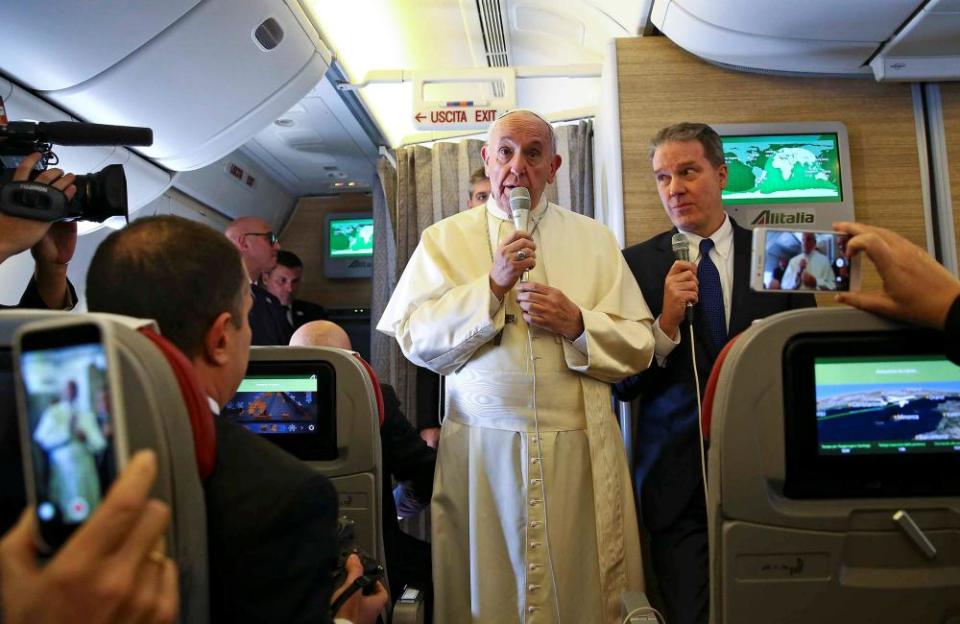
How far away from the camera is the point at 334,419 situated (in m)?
1.81

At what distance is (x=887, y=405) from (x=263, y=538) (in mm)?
1089

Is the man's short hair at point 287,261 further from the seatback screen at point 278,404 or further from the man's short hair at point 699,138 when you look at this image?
the seatback screen at point 278,404

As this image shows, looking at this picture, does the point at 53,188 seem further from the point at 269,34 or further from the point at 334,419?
the point at 269,34

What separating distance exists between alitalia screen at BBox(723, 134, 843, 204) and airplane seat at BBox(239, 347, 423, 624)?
6.75 feet

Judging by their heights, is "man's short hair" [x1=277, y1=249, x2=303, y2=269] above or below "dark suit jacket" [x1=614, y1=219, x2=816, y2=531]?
above

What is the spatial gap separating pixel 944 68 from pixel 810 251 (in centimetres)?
233

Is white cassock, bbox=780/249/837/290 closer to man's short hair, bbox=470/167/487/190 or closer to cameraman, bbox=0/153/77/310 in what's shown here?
cameraman, bbox=0/153/77/310

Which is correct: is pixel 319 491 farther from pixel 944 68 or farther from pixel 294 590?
pixel 944 68

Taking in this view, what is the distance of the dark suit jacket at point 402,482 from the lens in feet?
8.14

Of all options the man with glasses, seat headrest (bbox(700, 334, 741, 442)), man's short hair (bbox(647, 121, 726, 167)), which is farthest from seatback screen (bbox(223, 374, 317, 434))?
the man with glasses

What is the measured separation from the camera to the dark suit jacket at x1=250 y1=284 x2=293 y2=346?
14.1ft

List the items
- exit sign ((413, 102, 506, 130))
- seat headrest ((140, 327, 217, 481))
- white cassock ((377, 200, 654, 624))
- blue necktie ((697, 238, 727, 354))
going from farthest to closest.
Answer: exit sign ((413, 102, 506, 130))
blue necktie ((697, 238, 727, 354))
white cassock ((377, 200, 654, 624))
seat headrest ((140, 327, 217, 481))

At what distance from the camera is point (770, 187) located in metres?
3.13

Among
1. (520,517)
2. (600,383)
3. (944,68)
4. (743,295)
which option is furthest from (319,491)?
(944,68)
